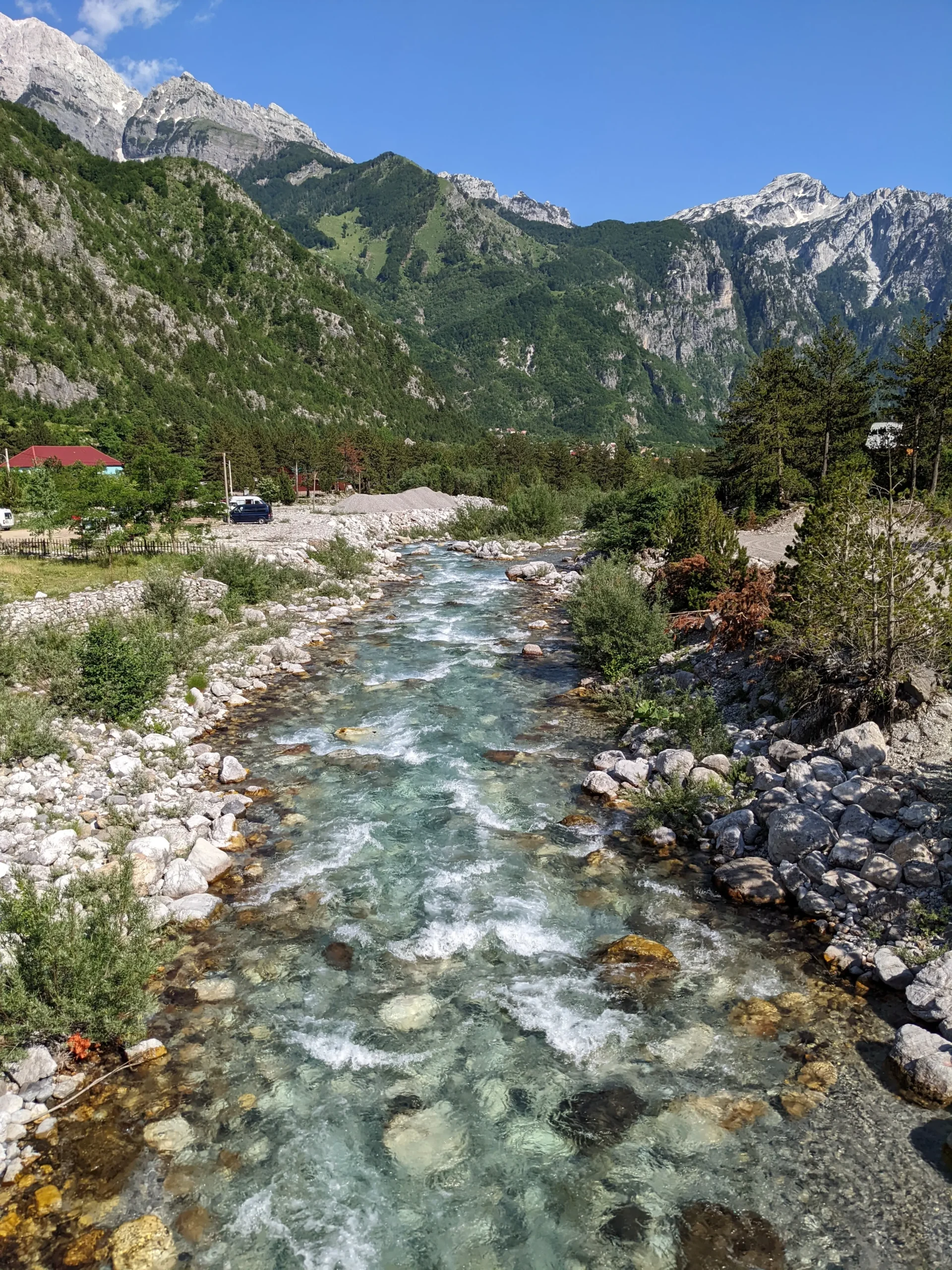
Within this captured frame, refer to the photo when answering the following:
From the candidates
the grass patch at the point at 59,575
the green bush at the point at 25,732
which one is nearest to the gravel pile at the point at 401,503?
the grass patch at the point at 59,575

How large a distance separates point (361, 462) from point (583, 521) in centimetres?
3670

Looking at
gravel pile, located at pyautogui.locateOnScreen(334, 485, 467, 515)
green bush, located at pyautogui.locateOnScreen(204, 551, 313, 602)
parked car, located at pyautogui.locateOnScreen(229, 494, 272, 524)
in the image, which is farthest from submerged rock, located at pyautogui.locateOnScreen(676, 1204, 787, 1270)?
gravel pile, located at pyautogui.locateOnScreen(334, 485, 467, 515)

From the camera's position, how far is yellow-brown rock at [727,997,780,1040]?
8.19 metres

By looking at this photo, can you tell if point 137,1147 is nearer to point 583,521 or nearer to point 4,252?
point 583,521

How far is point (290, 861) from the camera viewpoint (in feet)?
38.2

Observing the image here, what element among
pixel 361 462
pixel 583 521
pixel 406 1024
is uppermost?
pixel 361 462

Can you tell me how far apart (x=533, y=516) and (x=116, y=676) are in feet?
137

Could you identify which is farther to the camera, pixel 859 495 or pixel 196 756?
pixel 196 756

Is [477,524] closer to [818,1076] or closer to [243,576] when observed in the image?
[243,576]

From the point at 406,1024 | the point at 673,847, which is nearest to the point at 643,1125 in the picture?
the point at 406,1024

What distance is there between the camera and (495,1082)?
7.64m

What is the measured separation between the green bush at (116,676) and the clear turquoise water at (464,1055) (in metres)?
4.74

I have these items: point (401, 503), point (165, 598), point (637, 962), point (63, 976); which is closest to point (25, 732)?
point (63, 976)

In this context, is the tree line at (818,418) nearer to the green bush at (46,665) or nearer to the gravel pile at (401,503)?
the gravel pile at (401,503)
